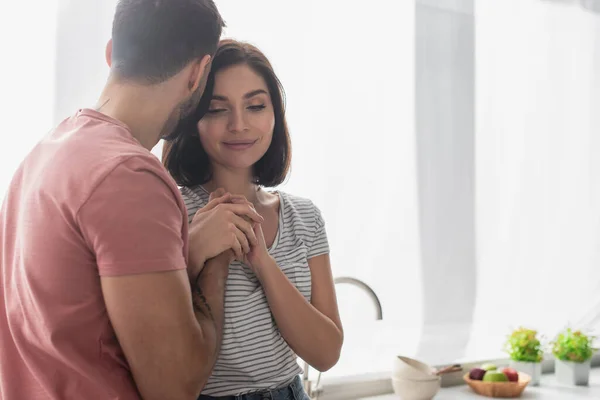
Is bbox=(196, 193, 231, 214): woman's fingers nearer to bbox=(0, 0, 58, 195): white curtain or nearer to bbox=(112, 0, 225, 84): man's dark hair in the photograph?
bbox=(112, 0, 225, 84): man's dark hair

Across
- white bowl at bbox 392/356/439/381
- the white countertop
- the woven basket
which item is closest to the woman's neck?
white bowl at bbox 392/356/439/381

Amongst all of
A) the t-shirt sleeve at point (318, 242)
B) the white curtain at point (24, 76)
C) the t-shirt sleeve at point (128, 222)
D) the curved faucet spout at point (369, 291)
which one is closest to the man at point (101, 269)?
the t-shirt sleeve at point (128, 222)

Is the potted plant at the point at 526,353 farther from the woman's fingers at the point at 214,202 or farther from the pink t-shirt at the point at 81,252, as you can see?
the pink t-shirt at the point at 81,252

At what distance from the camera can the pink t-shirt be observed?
0.88 metres

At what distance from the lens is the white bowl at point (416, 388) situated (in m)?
2.14

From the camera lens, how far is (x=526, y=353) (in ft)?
8.05

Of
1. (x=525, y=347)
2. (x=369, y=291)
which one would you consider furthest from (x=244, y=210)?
(x=525, y=347)

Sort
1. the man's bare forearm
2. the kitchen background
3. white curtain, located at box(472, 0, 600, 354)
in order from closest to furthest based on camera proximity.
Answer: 1. the man's bare forearm
2. the kitchen background
3. white curtain, located at box(472, 0, 600, 354)

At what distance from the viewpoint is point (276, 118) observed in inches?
58.6

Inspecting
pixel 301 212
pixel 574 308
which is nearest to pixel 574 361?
pixel 574 308

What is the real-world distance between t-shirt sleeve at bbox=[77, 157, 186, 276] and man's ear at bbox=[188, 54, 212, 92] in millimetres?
232

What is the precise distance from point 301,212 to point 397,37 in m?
1.06

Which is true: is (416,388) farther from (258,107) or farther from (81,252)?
(81,252)

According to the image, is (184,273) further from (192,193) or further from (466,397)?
(466,397)
